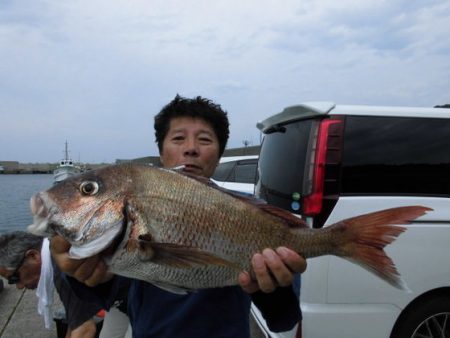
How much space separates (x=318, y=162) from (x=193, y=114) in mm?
1348

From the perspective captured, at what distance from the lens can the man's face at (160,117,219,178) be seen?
2164mm

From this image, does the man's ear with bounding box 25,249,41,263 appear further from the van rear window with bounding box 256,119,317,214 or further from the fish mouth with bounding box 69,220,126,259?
the fish mouth with bounding box 69,220,126,259

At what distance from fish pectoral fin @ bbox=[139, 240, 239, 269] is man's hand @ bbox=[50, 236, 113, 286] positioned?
0.78 feet

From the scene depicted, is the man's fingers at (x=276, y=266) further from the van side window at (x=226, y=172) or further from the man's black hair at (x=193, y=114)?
the van side window at (x=226, y=172)

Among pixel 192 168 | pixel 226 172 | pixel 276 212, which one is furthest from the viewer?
pixel 226 172

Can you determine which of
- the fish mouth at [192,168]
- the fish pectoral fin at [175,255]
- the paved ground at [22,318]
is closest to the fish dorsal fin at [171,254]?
the fish pectoral fin at [175,255]

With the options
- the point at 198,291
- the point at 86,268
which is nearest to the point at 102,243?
the point at 86,268

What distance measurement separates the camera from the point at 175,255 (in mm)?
1595

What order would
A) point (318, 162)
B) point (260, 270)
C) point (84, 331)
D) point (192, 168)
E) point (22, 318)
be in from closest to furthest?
point (260, 270) < point (192, 168) < point (318, 162) < point (84, 331) < point (22, 318)

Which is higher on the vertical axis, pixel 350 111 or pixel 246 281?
pixel 350 111

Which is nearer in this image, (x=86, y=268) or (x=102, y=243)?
(x=102, y=243)

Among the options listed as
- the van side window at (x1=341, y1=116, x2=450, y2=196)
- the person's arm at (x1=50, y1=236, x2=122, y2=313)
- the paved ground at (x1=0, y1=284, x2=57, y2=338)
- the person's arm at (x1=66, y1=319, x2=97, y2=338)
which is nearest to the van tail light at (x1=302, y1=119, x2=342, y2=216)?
the van side window at (x1=341, y1=116, x2=450, y2=196)

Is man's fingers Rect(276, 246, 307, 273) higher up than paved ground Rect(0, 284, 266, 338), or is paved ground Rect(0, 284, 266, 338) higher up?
man's fingers Rect(276, 246, 307, 273)

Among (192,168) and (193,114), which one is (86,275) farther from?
(193,114)
